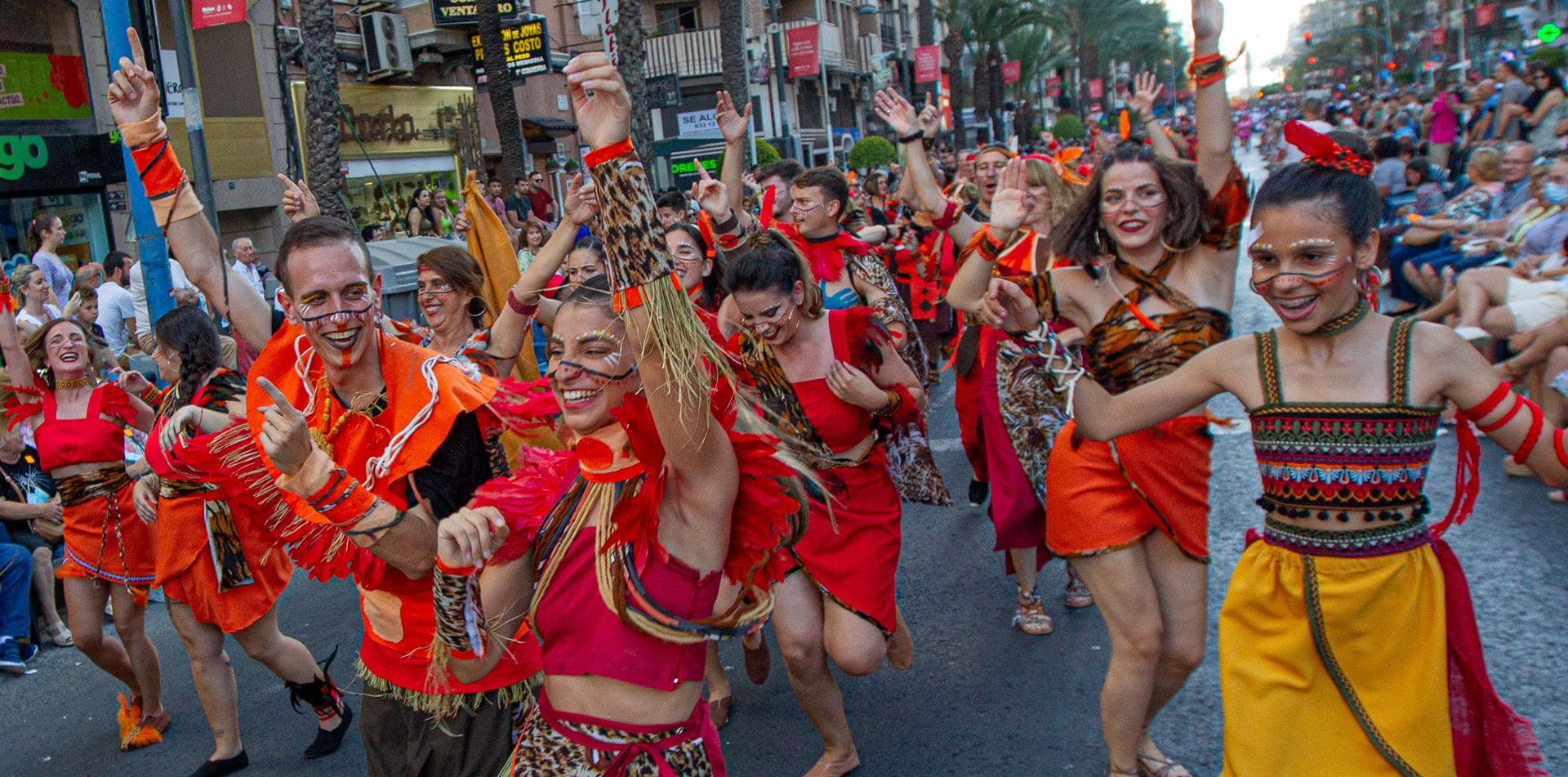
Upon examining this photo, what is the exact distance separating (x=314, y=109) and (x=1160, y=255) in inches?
487

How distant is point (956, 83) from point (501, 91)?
2301 cm

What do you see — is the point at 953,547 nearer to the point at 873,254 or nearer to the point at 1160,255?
the point at 873,254

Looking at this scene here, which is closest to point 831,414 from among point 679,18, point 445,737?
point 445,737

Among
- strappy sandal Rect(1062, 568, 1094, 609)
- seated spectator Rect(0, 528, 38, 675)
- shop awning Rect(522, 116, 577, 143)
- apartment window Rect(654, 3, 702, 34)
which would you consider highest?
apartment window Rect(654, 3, 702, 34)

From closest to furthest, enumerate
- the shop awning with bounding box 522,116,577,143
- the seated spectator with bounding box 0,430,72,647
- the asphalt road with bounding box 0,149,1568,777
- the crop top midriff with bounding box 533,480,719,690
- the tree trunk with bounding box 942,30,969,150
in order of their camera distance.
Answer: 1. the crop top midriff with bounding box 533,480,719,690
2. the asphalt road with bounding box 0,149,1568,777
3. the seated spectator with bounding box 0,430,72,647
4. the shop awning with bounding box 522,116,577,143
5. the tree trunk with bounding box 942,30,969,150

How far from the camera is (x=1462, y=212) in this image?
1135cm

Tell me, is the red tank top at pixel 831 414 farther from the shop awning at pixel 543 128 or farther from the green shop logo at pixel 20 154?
the shop awning at pixel 543 128

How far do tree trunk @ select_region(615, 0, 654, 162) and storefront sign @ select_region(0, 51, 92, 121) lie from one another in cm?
782

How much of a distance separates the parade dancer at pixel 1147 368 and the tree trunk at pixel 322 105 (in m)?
11.9

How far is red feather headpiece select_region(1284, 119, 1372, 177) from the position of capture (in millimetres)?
3029

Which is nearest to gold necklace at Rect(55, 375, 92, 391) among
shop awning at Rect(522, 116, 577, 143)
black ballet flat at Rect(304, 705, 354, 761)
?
black ballet flat at Rect(304, 705, 354, 761)

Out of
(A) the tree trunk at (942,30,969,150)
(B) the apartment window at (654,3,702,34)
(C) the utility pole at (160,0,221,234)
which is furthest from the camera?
(B) the apartment window at (654,3,702,34)

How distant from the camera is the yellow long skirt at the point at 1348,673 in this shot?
2781 mm

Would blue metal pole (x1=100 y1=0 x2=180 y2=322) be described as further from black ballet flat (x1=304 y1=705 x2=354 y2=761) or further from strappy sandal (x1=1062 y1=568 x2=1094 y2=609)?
strappy sandal (x1=1062 y1=568 x2=1094 y2=609)
